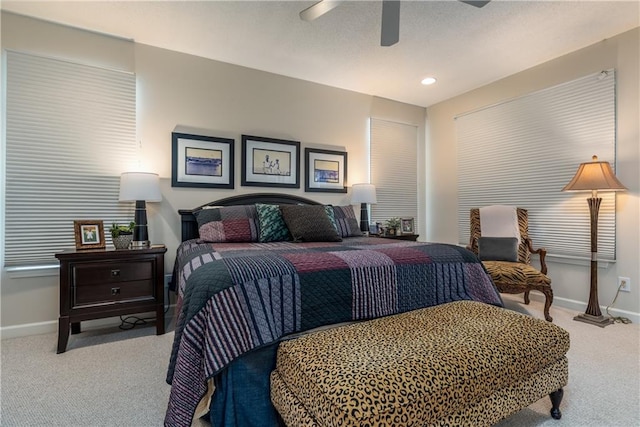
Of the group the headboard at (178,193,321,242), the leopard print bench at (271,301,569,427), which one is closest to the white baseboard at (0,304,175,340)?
the headboard at (178,193,321,242)

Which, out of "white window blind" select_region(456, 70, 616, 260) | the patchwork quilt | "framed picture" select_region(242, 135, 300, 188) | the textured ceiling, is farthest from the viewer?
"framed picture" select_region(242, 135, 300, 188)

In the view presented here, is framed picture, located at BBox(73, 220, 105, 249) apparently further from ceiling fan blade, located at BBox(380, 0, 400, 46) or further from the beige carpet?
ceiling fan blade, located at BBox(380, 0, 400, 46)

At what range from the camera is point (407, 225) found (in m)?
4.31

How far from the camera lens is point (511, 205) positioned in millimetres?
3791

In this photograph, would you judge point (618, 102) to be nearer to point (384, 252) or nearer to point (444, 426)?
point (384, 252)

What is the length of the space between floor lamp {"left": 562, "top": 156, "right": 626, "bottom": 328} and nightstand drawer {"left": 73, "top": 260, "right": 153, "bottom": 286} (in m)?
3.86

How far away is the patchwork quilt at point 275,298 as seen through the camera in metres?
1.27

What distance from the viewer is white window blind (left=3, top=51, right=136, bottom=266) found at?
2.64 meters

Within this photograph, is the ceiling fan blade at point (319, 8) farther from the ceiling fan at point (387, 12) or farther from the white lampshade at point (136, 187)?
the white lampshade at point (136, 187)

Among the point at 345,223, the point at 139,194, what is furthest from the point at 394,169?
the point at 139,194

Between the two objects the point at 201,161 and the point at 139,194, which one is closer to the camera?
the point at 139,194

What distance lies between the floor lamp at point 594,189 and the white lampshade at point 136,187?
3.82 metres

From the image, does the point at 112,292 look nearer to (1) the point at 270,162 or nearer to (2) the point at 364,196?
(1) the point at 270,162

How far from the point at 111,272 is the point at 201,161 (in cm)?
138
